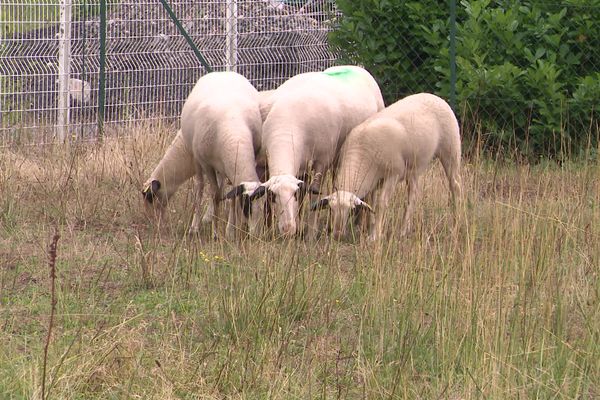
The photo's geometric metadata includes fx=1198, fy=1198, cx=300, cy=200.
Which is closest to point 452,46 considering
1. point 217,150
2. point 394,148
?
point 394,148

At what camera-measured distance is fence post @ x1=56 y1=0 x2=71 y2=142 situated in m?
12.6

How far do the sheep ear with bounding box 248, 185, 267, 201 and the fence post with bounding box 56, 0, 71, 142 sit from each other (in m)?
4.78

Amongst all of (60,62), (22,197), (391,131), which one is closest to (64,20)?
(60,62)

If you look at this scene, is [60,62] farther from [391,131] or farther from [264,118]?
[391,131]

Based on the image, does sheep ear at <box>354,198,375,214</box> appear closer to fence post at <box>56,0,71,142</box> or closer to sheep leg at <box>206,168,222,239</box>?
sheep leg at <box>206,168,222,239</box>

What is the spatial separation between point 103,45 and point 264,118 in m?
3.13

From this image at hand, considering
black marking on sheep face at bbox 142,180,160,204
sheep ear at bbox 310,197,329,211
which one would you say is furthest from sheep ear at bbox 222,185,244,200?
black marking on sheep face at bbox 142,180,160,204

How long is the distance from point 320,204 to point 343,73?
7.32 feet

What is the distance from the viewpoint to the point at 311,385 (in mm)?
4918

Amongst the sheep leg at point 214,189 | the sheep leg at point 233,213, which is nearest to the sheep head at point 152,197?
the sheep leg at point 214,189

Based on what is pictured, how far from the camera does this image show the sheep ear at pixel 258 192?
8.26m

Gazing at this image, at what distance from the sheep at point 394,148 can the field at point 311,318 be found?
103 cm

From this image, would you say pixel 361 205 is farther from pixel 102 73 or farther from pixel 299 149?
pixel 102 73

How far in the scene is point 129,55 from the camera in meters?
13.2
